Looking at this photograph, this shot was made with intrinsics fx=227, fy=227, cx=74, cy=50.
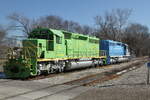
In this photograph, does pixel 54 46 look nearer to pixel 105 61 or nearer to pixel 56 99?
pixel 56 99

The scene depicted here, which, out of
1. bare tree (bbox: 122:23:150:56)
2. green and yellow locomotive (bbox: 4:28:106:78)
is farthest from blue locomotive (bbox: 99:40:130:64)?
bare tree (bbox: 122:23:150:56)

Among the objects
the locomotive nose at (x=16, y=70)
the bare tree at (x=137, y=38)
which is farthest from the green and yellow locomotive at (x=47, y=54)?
the bare tree at (x=137, y=38)

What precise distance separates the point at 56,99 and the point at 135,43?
83.5 meters

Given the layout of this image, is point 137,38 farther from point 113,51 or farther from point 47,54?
point 47,54

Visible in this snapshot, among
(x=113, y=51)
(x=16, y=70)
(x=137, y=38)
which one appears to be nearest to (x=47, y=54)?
(x=16, y=70)

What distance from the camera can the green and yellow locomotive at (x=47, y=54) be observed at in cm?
1379

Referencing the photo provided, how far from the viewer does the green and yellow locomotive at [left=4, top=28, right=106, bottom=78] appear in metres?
13.8

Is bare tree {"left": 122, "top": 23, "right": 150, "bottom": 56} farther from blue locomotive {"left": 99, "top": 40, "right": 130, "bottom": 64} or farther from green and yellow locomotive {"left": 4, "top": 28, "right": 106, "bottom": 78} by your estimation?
green and yellow locomotive {"left": 4, "top": 28, "right": 106, "bottom": 78}

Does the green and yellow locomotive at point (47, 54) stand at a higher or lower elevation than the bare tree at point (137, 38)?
lower

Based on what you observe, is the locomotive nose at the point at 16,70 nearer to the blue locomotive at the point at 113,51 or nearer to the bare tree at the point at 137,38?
the blue locomotive at the point at 113,51

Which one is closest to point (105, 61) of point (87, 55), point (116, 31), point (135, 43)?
point (87, 55)

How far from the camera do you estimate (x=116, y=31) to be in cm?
6575

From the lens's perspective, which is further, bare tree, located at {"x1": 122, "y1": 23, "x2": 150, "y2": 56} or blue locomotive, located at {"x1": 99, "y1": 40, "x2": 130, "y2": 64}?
bare tree, located at {"x1": 122, "y1": 23, "x2": 150, "y2": 56}

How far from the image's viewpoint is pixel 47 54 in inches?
593
